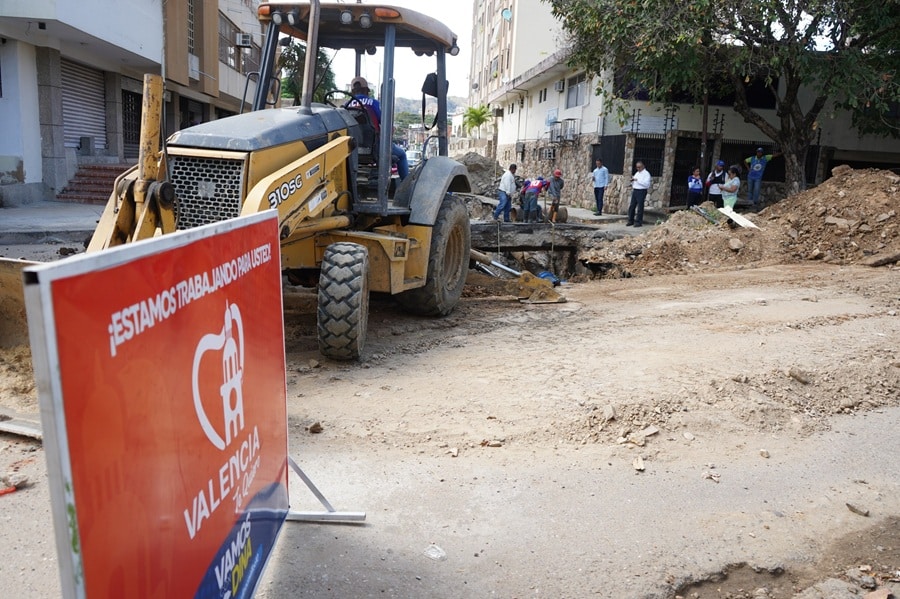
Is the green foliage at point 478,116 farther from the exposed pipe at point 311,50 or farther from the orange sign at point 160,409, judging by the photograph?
the orange sign at point 160,409

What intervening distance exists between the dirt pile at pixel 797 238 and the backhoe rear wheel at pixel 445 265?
15.5ft

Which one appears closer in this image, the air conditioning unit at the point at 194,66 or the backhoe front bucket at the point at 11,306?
the backhoe front bucket at the point at 11,306

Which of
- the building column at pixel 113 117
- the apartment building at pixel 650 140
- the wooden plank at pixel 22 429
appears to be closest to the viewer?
the wooden plank at pixel 22 429

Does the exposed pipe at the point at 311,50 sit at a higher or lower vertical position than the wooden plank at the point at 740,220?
higher

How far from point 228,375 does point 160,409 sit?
525mm

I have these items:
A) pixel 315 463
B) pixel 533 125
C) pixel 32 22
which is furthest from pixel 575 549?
pixel 533 125

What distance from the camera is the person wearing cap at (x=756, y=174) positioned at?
19453 mm

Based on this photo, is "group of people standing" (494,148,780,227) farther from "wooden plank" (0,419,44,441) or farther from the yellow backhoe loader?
"wooden plank" (0,419,44,441)

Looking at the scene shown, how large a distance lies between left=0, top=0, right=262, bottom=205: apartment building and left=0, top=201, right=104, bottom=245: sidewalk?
0.78 metres

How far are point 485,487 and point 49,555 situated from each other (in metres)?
2.12

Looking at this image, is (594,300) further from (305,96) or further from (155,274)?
(155,274)

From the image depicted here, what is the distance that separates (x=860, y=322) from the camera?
7.36 metres

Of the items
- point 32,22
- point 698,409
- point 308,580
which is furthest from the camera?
point 32,22

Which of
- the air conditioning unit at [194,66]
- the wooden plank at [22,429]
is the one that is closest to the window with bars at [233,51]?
the air conditioning unit at [194,66]
